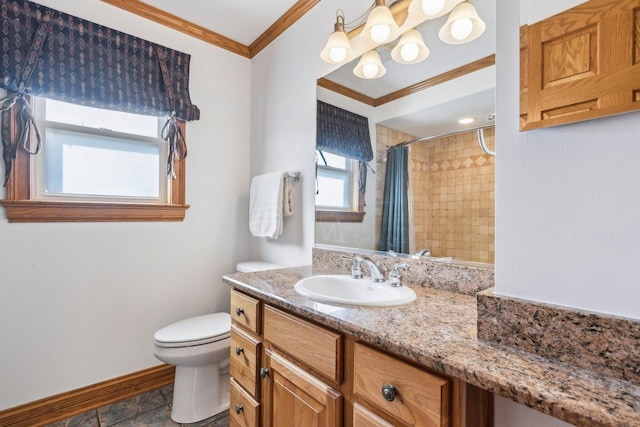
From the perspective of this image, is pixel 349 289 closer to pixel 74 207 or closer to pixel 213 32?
pixel 74 207

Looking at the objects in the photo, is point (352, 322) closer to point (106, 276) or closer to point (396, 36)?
point (396, 36)

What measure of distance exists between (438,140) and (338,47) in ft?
2.27

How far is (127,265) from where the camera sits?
1881mm

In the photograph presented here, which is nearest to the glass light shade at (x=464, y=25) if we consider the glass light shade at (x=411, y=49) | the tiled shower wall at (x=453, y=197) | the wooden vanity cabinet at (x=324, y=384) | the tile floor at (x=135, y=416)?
the glass light shade at (x=411, y=49)

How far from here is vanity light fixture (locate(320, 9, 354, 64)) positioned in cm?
145

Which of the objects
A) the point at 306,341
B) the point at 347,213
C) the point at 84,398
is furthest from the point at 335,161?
the point at 84,398

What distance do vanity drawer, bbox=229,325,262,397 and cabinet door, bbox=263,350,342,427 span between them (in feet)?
0.24

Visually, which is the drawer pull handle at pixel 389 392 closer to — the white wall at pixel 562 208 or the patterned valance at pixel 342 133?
the white wall at pixel 562 208

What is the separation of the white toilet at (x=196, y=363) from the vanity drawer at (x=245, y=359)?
1.16ft

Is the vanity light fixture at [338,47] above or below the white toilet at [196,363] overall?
above

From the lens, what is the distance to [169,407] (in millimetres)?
1751

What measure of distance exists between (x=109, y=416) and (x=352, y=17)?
8.29ft

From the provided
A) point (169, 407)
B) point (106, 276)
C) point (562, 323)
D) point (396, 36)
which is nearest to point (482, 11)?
point (396, 36)

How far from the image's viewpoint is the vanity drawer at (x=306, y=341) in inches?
33.8
